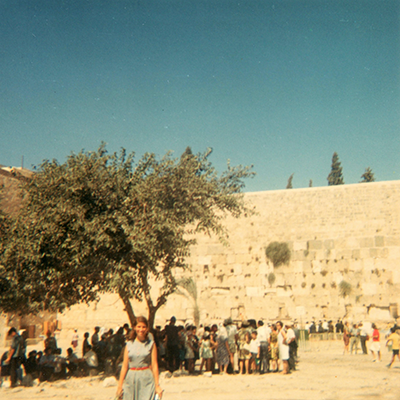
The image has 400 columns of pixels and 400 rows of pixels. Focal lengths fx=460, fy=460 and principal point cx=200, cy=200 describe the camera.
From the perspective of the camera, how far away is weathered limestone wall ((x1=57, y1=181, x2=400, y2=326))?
19172 millimetres

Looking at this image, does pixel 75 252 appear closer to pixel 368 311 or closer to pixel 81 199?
pixel 81 199

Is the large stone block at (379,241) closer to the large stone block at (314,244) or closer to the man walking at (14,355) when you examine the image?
the large stone block at (314,244)

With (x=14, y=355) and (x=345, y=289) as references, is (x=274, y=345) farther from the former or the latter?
(x=345, y=289)

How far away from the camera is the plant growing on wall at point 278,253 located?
20281mm

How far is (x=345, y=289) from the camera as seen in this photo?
19.3 meters

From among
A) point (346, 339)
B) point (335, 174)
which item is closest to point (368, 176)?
point (335, 174)

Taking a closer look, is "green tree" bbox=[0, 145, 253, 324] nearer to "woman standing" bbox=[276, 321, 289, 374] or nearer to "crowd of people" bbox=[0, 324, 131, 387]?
"crowd of people" bbox=[0, 324, 131, 387]

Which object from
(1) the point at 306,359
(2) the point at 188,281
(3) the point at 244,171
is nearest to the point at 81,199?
(3) the point at 244,171

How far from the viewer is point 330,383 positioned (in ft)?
31.3

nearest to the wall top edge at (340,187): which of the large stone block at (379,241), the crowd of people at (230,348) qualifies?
the large stone block at (379,241)

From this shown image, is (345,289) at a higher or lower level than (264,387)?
higher

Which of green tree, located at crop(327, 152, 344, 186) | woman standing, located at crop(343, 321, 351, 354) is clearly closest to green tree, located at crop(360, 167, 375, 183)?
green tree, located at crop(327, 152, 344, 186)

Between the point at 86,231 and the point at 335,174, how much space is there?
30.2m

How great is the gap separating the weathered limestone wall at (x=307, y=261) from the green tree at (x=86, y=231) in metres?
8.85
